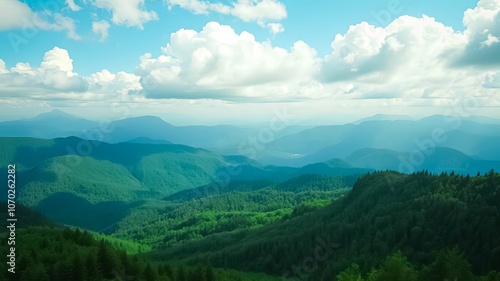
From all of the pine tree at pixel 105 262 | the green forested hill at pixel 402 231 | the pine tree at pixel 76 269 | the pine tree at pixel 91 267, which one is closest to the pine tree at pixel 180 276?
the pine tree at pixel 105 262

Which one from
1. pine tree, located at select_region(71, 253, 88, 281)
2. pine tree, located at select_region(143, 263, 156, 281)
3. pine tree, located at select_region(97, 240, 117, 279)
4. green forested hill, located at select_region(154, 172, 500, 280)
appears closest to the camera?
pine tree, located at select_region(71, 253, 88, 281)

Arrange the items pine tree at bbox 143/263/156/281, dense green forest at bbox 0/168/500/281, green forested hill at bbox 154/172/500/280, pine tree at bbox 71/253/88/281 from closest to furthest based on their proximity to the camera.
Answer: pine tree at bbox 71/253/88/281 < dense green forest at bbox 0/168/500/281 < pine tree at bbox 143/263/156/281 < green forested hill at bbox 154/172/500/280

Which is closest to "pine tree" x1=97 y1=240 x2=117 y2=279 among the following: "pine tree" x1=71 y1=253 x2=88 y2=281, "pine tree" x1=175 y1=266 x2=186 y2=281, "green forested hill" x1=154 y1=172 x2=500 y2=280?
"pine tree" x1=71 y1=253 x2=88 y2=281

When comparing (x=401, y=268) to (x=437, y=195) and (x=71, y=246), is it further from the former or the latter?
(x=437, y=195)

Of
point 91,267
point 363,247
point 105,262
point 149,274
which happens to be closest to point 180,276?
point 149,274

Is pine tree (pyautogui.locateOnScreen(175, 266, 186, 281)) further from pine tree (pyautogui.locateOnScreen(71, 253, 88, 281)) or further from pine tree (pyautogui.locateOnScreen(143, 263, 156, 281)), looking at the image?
pine tree (pyautogui.locateOnScreen(71, 253, 88, 281))

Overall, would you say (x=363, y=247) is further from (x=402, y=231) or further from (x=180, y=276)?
(x=180, y=276)

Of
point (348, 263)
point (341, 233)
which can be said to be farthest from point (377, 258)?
point (341, 233)

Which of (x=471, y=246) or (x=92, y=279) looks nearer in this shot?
(x=92, y=279)

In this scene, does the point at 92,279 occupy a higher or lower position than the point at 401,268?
lower
